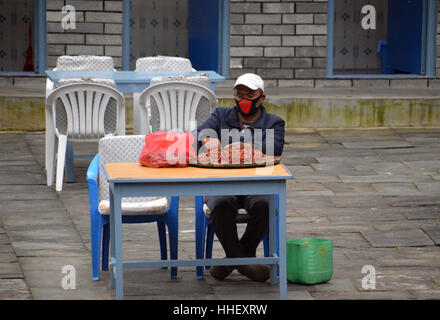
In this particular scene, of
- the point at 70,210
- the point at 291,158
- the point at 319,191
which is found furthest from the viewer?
the point at 291,158

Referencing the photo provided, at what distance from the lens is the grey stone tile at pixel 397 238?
23.2ft

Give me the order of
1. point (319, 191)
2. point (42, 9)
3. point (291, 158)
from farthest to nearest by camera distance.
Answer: point (42, 9), point (291, 158), point (319, 191)

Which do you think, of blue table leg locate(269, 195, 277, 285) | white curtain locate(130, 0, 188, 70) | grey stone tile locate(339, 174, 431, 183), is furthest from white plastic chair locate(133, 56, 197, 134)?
white curtain locate(130, 0, 188, 70)

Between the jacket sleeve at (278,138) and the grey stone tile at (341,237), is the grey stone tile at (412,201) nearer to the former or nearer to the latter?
the grey stone tile at (341,237)

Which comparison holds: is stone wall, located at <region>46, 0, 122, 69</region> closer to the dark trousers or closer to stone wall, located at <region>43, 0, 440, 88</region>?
stone wall, located at <region>43, 0, 440, 88</region>

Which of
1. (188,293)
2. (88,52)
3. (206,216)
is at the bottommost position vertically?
(188,293)

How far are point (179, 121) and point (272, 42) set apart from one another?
16.7 feet

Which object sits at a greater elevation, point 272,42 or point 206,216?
point 272,42

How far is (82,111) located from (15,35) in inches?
343

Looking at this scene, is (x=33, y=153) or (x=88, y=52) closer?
(x=33, y=153)

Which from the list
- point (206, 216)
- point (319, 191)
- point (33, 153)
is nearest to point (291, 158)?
point (319, 191)

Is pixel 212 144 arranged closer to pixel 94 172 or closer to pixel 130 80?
pixel 94 172

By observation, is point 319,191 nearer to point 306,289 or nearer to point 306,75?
point 306,289

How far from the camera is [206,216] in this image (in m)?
6.08
